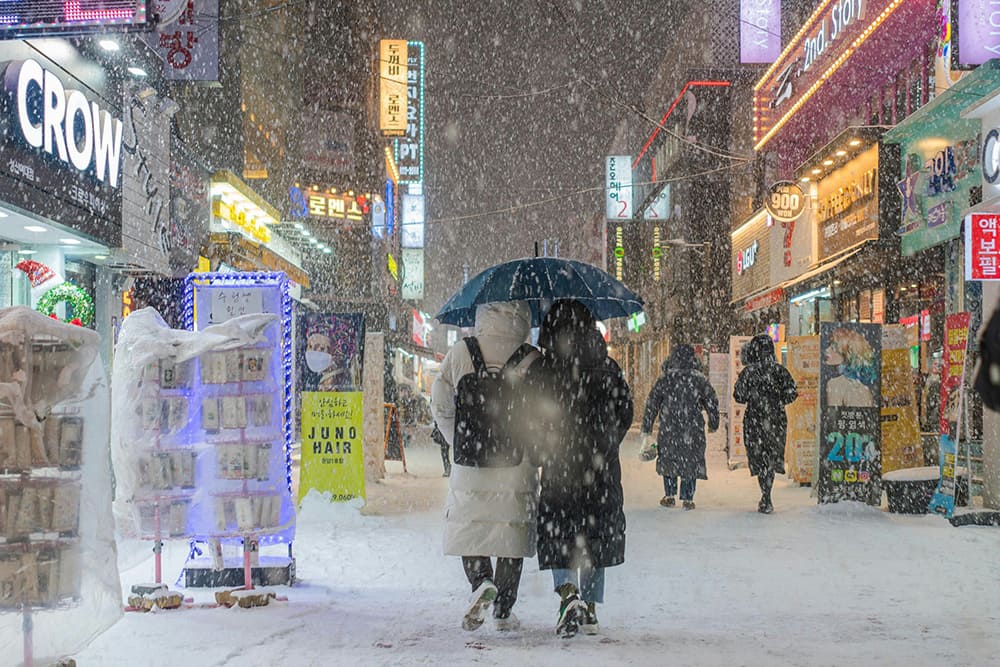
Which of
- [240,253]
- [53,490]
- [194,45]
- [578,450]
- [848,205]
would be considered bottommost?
[53,490]

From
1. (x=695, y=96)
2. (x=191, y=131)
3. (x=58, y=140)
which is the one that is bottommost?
(x=58, y=140)

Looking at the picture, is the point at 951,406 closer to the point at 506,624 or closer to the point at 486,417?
the point at 506,624

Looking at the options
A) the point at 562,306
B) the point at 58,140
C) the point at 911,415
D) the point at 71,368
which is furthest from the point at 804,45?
the point at 71,368

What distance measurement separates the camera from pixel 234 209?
2066 cm

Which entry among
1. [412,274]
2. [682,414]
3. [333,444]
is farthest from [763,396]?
[412,274]

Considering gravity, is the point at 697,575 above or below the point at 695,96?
below

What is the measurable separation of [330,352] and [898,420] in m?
6.82

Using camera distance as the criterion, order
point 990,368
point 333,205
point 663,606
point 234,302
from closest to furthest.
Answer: point 990,368 < point 663,606 < point 234,302 < point 333,205

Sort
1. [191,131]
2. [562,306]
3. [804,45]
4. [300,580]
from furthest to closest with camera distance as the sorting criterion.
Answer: [804,45]
[191,131]
[300,580]
[562,306]

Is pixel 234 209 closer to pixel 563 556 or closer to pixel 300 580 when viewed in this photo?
pixel 300 580

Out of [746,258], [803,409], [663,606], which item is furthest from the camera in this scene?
[746,258]

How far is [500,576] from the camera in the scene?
18.4ft

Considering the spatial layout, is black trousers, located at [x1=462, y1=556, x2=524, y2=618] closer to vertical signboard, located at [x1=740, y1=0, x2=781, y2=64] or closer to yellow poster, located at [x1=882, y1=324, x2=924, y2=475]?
yellow poster, located at [x1=882, y1=324, x2=924, y2=475]

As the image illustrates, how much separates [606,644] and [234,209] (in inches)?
668
